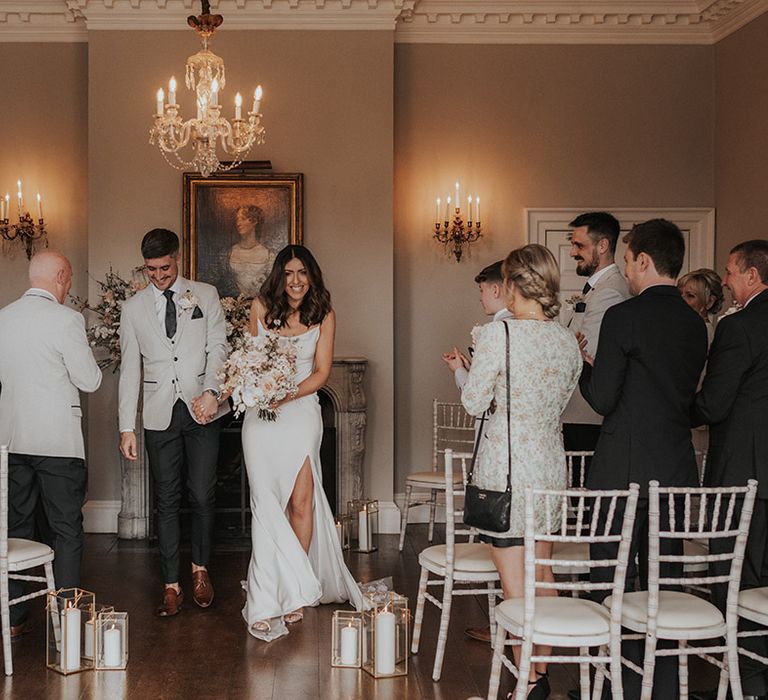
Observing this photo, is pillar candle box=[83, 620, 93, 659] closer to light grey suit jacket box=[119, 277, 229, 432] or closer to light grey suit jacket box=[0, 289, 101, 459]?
light grey suit jacket box=[0, 289, 101, 459]

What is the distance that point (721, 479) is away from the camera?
4.08m

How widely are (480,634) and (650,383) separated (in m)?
1.85

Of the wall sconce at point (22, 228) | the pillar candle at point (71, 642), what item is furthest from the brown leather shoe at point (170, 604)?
the wall sconce at point (22, 228)

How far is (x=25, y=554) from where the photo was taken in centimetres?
450

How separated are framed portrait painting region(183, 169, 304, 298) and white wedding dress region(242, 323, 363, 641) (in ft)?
9.13

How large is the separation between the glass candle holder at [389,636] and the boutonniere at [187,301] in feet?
6.40

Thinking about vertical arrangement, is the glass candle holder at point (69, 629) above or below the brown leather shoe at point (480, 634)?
above

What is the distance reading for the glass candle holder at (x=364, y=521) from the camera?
716 cm

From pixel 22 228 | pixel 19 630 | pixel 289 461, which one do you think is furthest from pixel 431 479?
pixel 22 228

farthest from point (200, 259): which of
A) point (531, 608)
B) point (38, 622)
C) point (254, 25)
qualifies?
point (531, 608)

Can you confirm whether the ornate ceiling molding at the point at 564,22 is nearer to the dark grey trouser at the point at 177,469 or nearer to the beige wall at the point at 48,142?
the beige wall at the point at 48,142

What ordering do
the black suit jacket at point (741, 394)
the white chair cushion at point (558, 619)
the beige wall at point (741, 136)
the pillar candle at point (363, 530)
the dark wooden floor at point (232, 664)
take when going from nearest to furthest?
the white chair cushion at point (558, 619) < the black suit jacket at point (741, 394) < the dark wooden floor at point (232, 664) < the pillar candle at point (363, 530) < the beige wall at point (741, 136)

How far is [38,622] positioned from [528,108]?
557cm

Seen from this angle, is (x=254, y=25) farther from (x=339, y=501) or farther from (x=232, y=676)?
(x=232, y=676)
